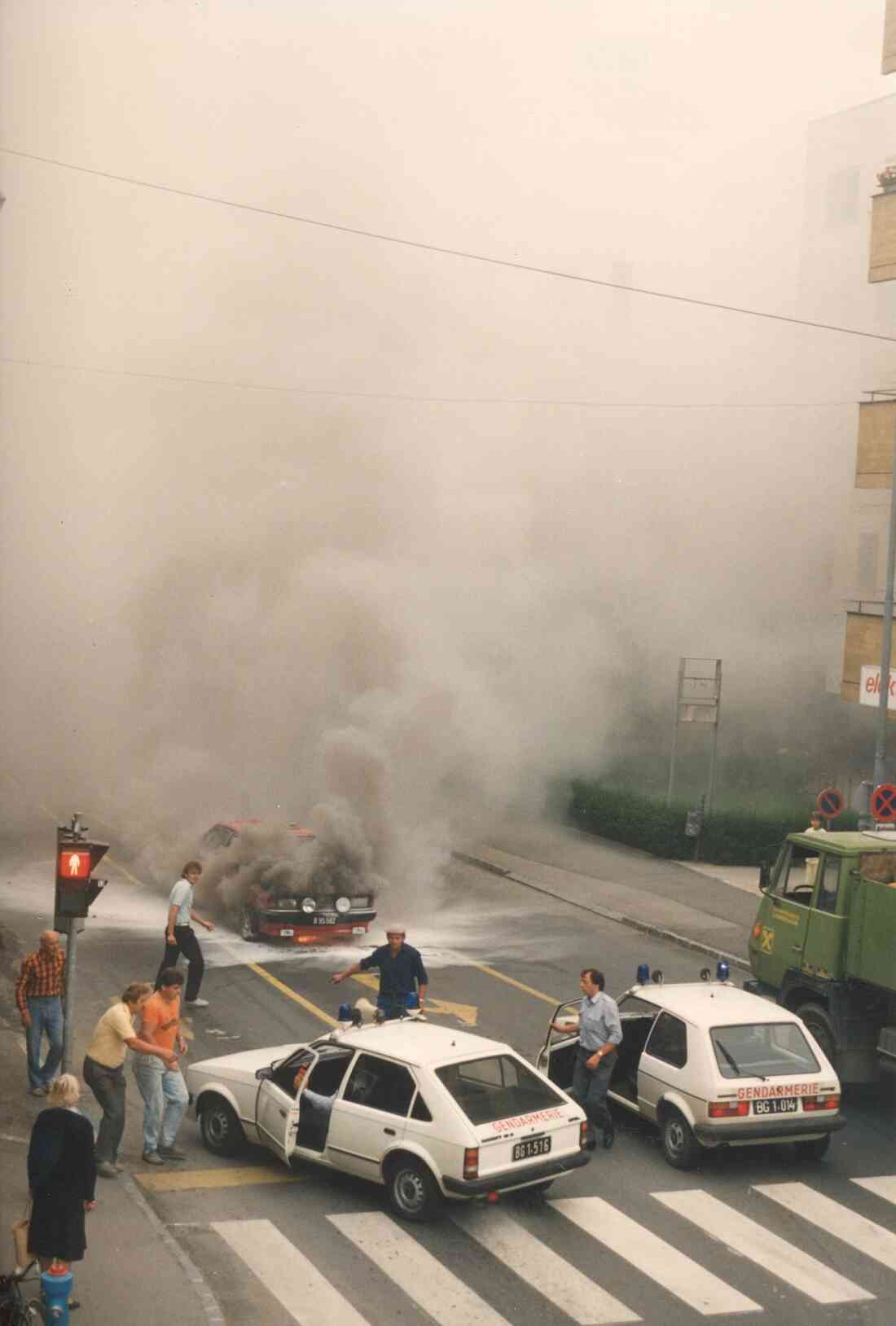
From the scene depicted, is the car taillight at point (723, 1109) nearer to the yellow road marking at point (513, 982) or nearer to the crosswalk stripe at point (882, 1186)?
the crosswalk stripe at point (882, 1186)

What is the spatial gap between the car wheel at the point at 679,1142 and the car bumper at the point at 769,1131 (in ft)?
0.46

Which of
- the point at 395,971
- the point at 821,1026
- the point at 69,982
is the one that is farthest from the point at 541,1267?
the point at 821,1026

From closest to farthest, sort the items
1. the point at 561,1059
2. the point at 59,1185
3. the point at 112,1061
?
1. the point at 59,1185
2. the point at 112,1061
3. the point at 561,1059

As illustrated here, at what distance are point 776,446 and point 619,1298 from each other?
29.1 metres

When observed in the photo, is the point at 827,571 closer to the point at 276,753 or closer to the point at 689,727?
the point at 689,727

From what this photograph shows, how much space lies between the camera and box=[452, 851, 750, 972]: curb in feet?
58.2

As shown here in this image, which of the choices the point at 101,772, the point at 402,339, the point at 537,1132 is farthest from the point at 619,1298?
the point at 402,339

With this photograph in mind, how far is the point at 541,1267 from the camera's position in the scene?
895cm

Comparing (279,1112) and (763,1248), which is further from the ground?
(279,1112)

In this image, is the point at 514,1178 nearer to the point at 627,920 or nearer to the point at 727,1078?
the point at 727,1078

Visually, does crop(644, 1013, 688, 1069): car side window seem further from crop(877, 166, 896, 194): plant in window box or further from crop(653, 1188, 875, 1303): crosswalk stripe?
crop(877, 166, 896, 194): plant in window box

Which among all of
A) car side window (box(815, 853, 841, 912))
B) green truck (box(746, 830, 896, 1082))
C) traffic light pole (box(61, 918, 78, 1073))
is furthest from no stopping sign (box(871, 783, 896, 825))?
traffic light pole (box(61, 918, 78, 1073))

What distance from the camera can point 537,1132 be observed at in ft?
31.5

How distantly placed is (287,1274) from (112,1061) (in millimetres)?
1811
